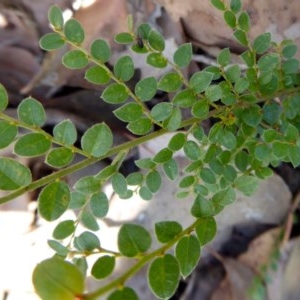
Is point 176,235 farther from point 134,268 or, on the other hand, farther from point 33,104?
point 33,104

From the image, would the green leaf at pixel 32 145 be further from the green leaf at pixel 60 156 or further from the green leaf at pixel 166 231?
the green leaf at pixel 166 231

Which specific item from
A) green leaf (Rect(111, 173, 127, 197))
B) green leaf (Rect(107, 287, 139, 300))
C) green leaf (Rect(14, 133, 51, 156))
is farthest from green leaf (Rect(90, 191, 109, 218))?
green leaf (Rect(107, 287, 139, 300))

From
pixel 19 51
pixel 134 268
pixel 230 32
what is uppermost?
pixel 19 51

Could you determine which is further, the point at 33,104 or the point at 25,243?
the point at 25,243

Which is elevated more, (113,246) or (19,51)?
(19,51)

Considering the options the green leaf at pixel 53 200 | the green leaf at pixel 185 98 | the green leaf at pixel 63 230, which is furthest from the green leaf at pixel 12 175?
the green leaf at pixel 185 98

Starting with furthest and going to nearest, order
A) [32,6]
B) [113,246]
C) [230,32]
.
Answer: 1. [32,6]
2. [113,246]
3. [230,32]

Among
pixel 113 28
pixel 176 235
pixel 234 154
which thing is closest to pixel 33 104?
pixel 176 235

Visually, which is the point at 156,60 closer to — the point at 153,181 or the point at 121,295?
the point at 153,181

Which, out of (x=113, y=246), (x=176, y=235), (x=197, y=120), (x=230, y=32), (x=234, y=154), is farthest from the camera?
(x=113, y=246)
